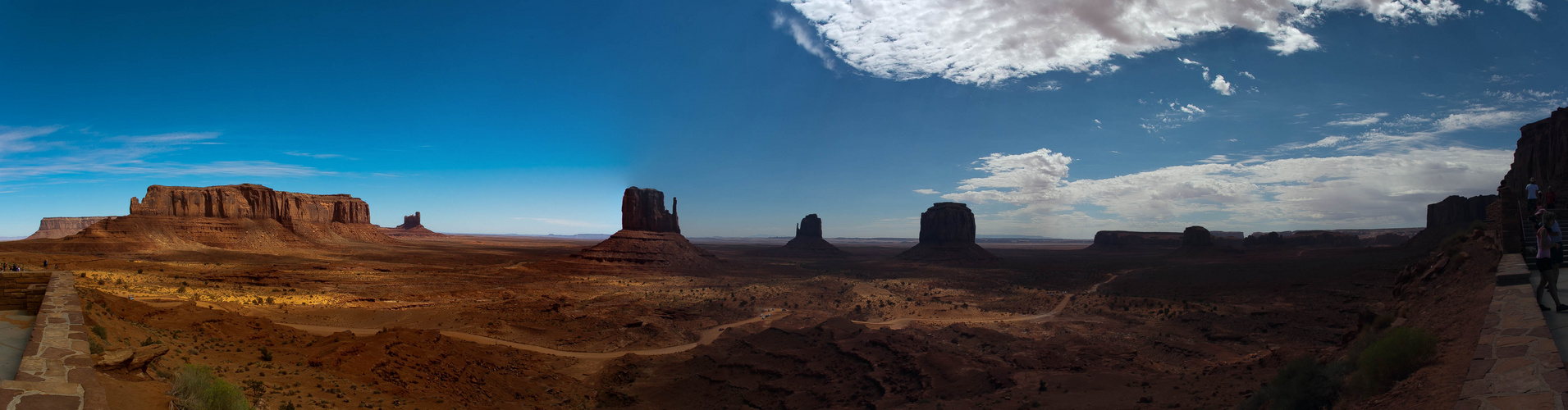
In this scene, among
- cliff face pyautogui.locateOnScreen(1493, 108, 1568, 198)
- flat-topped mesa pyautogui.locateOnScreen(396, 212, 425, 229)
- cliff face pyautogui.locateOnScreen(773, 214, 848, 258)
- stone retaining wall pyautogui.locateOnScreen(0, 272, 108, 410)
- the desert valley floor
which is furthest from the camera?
flat-topped mesa pyautogui.locateOnScreen(396, 212, 425, 229)

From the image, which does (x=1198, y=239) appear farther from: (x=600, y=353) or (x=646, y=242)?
(x=600, y=353)

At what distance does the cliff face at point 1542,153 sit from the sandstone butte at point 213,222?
110m

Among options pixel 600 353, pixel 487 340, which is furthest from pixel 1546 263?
pixel 487 340

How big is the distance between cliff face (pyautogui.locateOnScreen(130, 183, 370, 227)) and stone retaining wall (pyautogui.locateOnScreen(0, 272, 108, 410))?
92.0 metres

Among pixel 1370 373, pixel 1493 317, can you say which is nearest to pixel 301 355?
pixel 1370 373

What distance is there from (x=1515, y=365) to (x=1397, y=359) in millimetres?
2009

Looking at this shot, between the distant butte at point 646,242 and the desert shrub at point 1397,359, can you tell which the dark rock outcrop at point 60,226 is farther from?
the desert shrub at point 1397,359

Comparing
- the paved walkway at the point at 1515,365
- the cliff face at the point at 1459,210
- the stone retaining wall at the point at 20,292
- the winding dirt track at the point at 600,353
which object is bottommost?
the winding dirt track at the point at 600,353

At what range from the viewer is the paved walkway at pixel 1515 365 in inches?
199

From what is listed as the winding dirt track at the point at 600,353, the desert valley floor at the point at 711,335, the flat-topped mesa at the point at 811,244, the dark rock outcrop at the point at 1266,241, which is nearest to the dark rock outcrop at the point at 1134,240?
the dark rock outcrop at the point at 1266,241

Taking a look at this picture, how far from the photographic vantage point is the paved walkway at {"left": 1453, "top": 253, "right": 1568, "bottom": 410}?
505cm

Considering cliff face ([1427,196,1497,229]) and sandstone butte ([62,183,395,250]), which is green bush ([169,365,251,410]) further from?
cliff face ([1427,196,1497,229])

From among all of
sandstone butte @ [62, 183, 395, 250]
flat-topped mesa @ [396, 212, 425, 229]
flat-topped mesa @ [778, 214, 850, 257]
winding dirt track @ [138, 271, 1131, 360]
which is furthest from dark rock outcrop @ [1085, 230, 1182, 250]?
flat-topped mesa @ [396, 212, 425, 229]

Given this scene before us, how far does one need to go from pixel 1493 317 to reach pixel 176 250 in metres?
94.8
